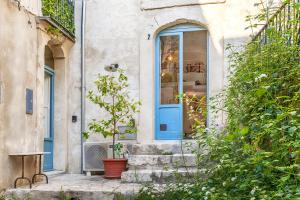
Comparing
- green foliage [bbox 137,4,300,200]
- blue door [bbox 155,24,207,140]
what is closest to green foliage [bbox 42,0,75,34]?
blue door [bbox 155,24,207,140]

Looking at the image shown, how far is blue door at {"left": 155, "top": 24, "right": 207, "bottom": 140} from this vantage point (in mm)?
7875

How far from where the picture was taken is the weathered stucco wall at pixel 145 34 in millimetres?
7453

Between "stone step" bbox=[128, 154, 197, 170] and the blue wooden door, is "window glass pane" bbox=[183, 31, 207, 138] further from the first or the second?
"stone step" bbox=[128, 154, 197, 170]

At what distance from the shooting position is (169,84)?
8.03 meters

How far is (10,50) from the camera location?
572cm

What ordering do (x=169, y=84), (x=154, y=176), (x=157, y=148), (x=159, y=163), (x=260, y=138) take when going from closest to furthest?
(x=260, y=138)
(x=154, y=176)
(x=159, y=163)
(x=157, y=148)
(x=169, y=84)

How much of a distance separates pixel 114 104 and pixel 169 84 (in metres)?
1.34

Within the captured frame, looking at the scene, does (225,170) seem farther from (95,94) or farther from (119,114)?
(95,94)

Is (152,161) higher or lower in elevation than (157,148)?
lower

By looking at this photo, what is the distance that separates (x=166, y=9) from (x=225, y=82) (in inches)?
79.0

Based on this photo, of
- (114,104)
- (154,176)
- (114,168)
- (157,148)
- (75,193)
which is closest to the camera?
(75,193)

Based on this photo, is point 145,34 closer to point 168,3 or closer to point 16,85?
point 168,3

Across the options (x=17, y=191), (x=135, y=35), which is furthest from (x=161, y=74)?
(x=17, y=191)

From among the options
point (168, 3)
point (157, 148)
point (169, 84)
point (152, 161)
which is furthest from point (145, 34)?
point (152, 161)
